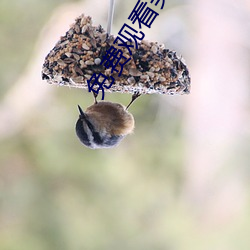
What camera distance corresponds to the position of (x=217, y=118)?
288 cm

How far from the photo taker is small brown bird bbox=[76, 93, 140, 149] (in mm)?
1201

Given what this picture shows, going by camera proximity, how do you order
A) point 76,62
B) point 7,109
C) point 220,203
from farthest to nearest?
1. point 220,203
2. point 7,109
3. point 76,62

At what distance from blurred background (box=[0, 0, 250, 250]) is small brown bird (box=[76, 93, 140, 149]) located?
1.53 m

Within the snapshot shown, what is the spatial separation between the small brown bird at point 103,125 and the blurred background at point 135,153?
1527 millimetres

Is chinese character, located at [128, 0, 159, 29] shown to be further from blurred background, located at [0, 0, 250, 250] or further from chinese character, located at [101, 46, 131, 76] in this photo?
blurred background, located at [0, 0, 250, 250]

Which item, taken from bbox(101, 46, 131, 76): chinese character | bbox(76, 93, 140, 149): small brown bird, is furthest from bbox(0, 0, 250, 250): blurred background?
bbox(101, 46, 131, 76): chinese character

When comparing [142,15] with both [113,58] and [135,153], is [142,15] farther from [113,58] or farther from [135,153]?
[135,153]

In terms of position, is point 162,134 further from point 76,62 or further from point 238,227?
point 76,62

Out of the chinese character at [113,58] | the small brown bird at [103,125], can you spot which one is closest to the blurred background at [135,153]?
the small brown bird at [103,125]

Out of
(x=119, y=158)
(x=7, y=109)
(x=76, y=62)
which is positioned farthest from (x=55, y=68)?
(x=119, y=158)

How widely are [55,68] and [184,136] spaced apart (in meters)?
2.08

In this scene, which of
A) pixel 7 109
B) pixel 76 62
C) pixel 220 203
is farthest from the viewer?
pixel 220 203

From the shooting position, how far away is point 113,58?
1028mm

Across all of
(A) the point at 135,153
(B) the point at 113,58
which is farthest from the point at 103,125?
(A) the point at 135,153
